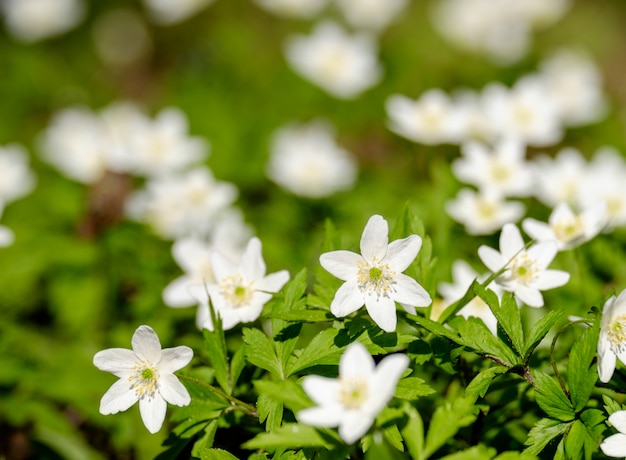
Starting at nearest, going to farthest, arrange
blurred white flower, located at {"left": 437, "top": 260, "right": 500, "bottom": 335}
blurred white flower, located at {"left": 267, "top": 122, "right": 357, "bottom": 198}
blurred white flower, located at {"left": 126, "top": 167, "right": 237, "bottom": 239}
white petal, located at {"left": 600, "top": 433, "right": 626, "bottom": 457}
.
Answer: white petal, located at {"left": 600, "top": 433, "right": 626, "bottom": 457}, blurred white flower, located at {"left": 437, "top": 260, "right": 500, "bottom": 335}, blurred white flower, located at {"left": 126, "top": 167, "right": 237, "bottom": 239}, blurred white flower, located at {"left": 267, "top": 122, "right": 357, "bottom": 198}

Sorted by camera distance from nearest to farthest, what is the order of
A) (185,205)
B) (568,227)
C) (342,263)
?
(342,263)
(568,227)
(185,205)

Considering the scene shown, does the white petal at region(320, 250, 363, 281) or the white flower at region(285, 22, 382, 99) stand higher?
the white petal at region(320, 250, 363, 281)

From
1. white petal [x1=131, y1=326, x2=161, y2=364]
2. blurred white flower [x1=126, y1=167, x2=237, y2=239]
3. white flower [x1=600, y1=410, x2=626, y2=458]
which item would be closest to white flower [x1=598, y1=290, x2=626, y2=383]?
white flower [x1=600, y1=410, x2=626, y2=458]

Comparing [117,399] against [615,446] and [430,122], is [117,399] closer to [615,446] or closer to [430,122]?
[615,446]

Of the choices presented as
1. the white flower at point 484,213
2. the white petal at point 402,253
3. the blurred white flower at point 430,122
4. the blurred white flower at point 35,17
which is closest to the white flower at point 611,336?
the white petal at point 402,253

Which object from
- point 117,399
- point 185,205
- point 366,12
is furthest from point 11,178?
point 366,12

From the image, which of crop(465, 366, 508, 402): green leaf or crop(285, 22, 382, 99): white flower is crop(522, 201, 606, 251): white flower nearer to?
crop(465, 366, 508, 402): green leaf

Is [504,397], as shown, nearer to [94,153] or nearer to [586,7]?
[94,153]
